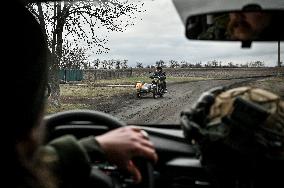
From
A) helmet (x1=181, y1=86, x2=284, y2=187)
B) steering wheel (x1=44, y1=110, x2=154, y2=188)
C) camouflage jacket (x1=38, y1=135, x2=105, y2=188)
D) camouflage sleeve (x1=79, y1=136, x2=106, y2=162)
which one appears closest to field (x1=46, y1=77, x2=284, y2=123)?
helmet (x1=181, y1=86, x2=284, y2=187)

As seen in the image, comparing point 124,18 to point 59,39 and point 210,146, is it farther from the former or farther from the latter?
point 210,146

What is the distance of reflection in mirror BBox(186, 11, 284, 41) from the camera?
8.49 ft

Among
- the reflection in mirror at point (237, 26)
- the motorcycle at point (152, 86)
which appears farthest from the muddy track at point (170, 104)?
the reflection in mirror at point (237, 26)

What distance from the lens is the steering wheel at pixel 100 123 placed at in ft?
7.50

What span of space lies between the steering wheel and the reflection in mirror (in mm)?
667

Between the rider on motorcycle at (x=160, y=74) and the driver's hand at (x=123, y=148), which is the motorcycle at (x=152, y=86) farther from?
the driver's hand at (x=123, y=148)

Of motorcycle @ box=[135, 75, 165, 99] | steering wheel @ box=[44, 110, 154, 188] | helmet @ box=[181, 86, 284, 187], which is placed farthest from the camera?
motorcycle @ box=[135, 75, 165, 99]

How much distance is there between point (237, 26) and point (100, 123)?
89cm

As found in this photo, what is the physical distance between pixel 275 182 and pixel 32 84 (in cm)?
186

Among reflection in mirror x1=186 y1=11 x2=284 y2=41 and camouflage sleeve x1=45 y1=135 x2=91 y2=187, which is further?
reflection in mirror x1=186 y1=11 x2=284 y2=41

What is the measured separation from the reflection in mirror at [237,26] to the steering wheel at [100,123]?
67cm

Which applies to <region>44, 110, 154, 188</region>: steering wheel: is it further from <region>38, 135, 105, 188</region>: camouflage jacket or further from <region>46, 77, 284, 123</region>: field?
<region>46, 77, 284, 123</region>: field

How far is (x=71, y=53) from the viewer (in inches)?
266

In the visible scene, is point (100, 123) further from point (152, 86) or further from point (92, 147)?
point (152, 86)
